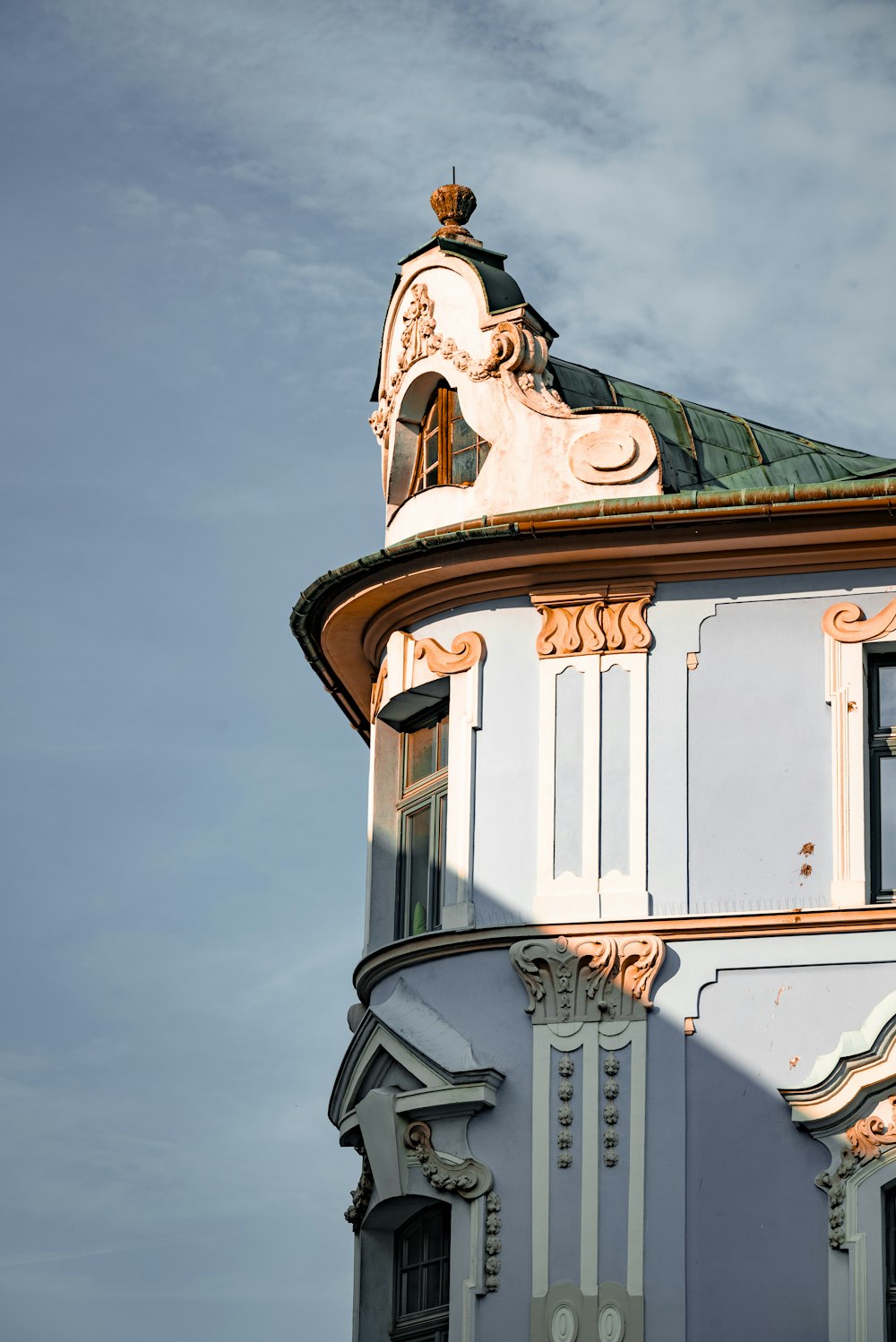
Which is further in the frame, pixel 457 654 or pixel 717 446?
pixel 717 446

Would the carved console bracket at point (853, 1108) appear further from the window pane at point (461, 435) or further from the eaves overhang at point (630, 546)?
the window pane at point (461, 435)

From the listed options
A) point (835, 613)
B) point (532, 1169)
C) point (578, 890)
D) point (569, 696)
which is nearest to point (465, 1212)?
point (532, 1169)

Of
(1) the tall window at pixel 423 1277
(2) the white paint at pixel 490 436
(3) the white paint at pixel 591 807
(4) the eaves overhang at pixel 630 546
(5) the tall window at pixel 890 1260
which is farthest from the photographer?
(2) the white paint at pixel 490 436

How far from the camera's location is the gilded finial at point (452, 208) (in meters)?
22.2

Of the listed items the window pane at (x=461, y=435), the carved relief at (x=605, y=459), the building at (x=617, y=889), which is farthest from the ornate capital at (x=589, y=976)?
the window pane at (x=461, y=435)

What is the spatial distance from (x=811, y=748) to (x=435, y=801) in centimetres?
332

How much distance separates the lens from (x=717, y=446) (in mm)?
21453

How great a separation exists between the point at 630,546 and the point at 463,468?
2251 millimetres

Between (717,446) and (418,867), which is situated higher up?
(717,446)

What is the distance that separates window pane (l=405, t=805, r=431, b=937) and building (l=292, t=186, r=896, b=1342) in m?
0.03

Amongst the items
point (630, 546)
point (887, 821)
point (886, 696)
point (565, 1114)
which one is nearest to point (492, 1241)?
point (565, 1114)

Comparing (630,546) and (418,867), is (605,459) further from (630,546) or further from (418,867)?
(418,867)

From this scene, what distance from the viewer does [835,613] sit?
63.1 feet

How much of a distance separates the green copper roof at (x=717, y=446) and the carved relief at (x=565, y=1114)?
5.09 metres
